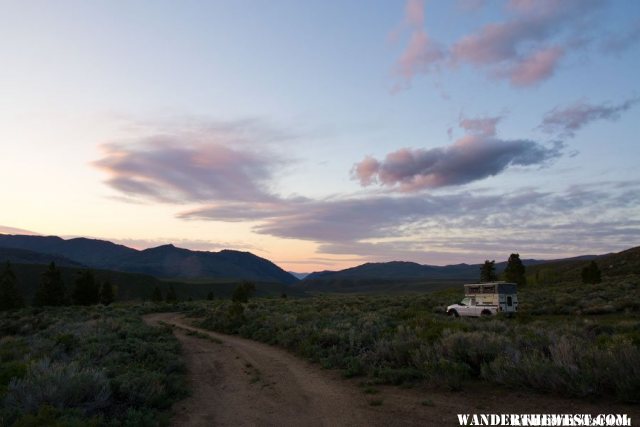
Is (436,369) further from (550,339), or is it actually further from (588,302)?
(588,302)

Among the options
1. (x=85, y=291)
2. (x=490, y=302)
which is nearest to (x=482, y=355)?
(x=490, y=302)

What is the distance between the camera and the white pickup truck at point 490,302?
28.1 m

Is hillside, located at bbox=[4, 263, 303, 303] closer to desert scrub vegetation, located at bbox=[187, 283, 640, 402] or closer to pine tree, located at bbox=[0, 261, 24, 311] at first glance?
pine tree, located at bbox=[0, 261, 24, 311]

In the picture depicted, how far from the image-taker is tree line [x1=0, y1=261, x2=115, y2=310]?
5875 centimetres

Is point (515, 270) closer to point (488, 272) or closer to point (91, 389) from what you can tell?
point (488, 272)

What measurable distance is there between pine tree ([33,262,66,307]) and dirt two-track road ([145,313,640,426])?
58658 mm

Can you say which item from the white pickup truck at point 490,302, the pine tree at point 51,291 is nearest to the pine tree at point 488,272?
the white pickup truck at point 490,302

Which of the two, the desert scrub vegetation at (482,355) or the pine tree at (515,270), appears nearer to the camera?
the desert scrub vegetation at (482,355)

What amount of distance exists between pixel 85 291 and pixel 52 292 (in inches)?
191

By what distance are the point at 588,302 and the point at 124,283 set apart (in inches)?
6489

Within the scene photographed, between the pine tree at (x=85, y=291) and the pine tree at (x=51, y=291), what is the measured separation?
2174 millimetres

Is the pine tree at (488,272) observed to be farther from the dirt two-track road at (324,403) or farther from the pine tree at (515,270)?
the dirt two-track road at (324,403)

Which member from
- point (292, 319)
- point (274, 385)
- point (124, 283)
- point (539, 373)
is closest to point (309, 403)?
point (274, 385)

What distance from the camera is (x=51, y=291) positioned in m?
61.3
